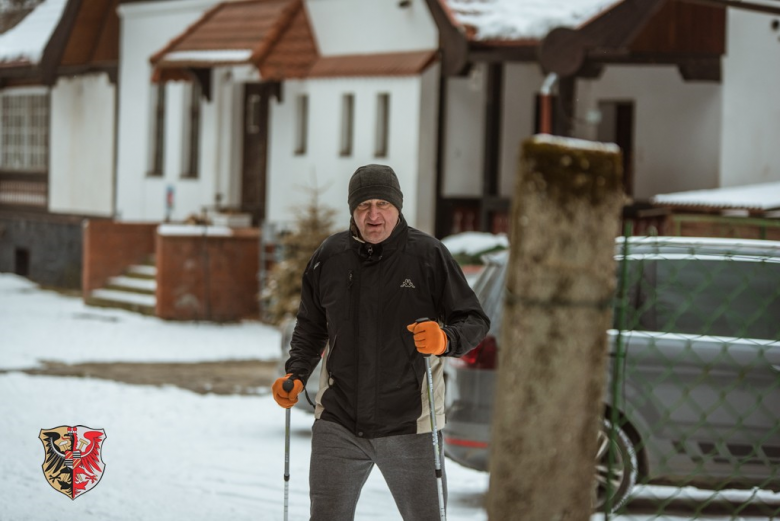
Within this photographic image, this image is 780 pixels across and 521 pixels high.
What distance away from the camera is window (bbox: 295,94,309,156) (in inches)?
843

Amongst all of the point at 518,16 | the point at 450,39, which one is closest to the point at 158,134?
the point at 450,39

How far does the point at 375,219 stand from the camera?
16.0 ft

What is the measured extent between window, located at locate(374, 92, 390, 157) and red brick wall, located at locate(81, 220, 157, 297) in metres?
5.35

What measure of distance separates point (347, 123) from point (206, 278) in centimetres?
314

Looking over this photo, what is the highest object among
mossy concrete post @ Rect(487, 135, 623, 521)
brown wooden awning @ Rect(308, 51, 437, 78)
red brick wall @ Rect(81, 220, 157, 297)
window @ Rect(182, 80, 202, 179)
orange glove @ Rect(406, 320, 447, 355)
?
brown wooden awning @ Rect(308, 51, 437, 78)

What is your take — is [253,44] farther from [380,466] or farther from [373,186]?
[380,466]

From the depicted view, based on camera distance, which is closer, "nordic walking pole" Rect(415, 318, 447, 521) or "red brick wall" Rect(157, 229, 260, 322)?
"nordic walking pole" Rect(415, 318, 447, 521)

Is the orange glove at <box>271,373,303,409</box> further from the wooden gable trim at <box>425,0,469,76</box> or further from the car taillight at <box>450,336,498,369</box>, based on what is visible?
the wooden gable trim at <box>425,0,469,76</box>

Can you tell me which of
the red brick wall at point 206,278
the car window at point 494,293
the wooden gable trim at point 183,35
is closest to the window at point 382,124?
the red brick wall at point 206,278

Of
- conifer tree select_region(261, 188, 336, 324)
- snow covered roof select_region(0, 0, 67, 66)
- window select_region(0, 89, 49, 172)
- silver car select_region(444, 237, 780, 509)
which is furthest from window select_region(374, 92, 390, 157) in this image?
silver car select_region(444, 237, 780, 509)

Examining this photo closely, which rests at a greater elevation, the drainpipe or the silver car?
the drainpipe

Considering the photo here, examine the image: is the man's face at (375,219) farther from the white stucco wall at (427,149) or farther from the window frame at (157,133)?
the window frame at (157,133)

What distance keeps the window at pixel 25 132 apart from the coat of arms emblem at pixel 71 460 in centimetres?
2281

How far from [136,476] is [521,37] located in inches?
420
